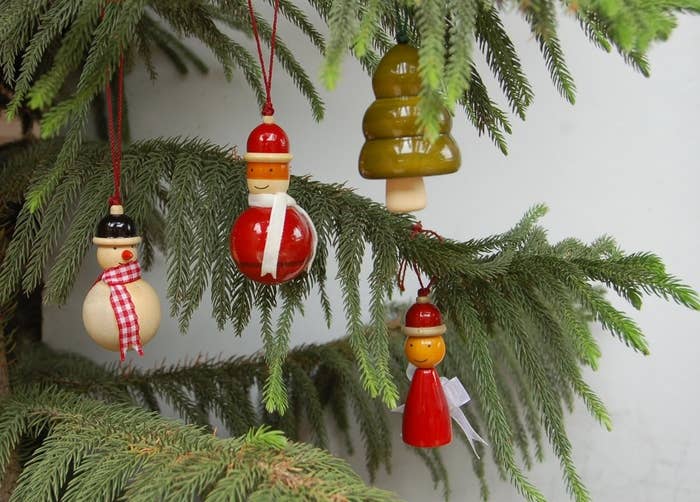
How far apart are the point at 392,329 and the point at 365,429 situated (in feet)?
0.47

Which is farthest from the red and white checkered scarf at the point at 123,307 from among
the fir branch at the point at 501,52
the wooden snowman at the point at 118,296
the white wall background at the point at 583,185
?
the white wall background at the point at 583,185

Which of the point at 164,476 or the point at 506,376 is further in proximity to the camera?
the point at 506,376

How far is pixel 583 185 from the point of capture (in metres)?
0.96

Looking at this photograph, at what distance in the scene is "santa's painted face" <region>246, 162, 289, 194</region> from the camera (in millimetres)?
456

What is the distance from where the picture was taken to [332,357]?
30.9 inches

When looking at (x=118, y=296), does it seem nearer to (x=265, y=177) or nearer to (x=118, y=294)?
(x=118, y=294)

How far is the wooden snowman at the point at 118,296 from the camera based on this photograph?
48 centimetres

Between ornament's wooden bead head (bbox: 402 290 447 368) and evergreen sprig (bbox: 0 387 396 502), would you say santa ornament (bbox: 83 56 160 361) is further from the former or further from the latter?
ornament's wooden bead head (bbox: 402 290 447 368)

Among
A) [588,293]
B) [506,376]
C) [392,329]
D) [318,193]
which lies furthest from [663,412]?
[318,193]

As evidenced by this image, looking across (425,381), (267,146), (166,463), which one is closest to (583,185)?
(425,381)

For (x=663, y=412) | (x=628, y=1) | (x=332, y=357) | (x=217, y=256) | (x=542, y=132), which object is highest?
(x=542, y=132)

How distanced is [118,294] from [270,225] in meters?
0.14

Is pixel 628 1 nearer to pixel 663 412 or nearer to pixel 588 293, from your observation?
pixel 588 293

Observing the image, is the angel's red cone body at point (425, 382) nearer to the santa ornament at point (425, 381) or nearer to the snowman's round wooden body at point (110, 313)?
the santa ornament at point (425, 381)
